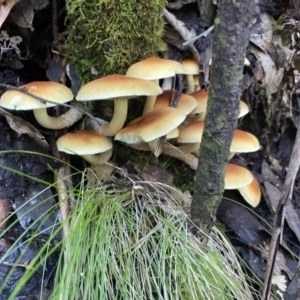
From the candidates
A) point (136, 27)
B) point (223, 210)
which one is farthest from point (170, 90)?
point (223, 210)

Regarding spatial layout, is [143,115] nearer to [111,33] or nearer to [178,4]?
[111,33]

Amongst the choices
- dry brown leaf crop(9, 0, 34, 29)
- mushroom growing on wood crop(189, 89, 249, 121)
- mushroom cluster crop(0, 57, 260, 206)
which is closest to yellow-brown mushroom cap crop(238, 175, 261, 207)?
mushroom cluster crop(0, 57, 260, 206)

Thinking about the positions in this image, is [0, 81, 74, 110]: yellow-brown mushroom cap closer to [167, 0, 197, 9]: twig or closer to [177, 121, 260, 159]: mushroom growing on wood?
[177, 121, 260, 159]: mushroom growing on wood

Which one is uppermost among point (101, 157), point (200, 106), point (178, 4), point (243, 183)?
point (178, 4)

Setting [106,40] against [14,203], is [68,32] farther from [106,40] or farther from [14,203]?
[14,203]

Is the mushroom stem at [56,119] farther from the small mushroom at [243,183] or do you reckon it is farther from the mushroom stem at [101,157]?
the small mushroom at [243,183]

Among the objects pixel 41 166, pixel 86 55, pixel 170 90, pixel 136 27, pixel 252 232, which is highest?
pixel 136 27

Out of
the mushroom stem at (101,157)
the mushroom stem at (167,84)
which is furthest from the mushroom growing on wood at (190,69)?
the mushroom stem at (101,157)

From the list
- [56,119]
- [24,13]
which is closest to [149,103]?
[56,119]
